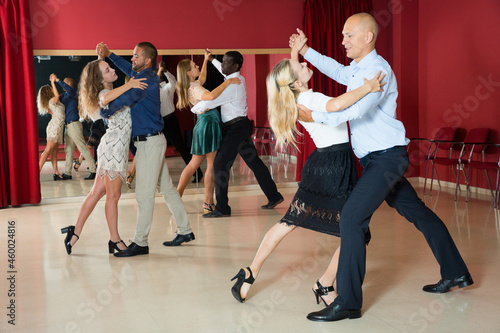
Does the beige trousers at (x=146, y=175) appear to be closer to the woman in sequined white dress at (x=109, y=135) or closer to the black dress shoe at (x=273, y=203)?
the woman in sequined white dress at (x=109, y=135)

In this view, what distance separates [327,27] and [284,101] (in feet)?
17.1

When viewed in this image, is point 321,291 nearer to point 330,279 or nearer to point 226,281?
point 330,279

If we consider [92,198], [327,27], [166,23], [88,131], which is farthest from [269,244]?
[327,27]

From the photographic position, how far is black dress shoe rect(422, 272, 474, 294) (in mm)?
3354

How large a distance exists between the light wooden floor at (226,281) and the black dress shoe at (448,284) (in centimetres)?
5

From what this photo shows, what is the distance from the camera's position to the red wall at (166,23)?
7.06m

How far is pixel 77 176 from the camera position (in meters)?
7.36

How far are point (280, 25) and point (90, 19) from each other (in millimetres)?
2503

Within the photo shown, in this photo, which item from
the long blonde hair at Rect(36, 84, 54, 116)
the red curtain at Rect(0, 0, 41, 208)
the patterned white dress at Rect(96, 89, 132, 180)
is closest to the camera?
the patterned white dress at Rect(96, 89, 132, 180)

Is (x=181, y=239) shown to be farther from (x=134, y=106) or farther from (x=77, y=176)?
(x=77, y=176)

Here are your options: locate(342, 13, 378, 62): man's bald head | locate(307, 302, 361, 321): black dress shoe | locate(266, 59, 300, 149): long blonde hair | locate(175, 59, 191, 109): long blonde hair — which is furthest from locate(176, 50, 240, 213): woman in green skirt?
locate(307, 302, 361, 321): black dress shoe

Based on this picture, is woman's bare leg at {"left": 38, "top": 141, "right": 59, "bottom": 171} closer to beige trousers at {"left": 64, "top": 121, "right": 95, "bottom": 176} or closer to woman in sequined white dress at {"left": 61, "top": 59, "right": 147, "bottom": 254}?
beige trousers at {"left": 64, "top": 121, "right": 95, "bottom": 176}

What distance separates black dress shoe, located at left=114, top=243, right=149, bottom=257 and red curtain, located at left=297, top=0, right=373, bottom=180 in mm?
4066

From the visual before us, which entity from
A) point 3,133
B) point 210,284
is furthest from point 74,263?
point 3,133
